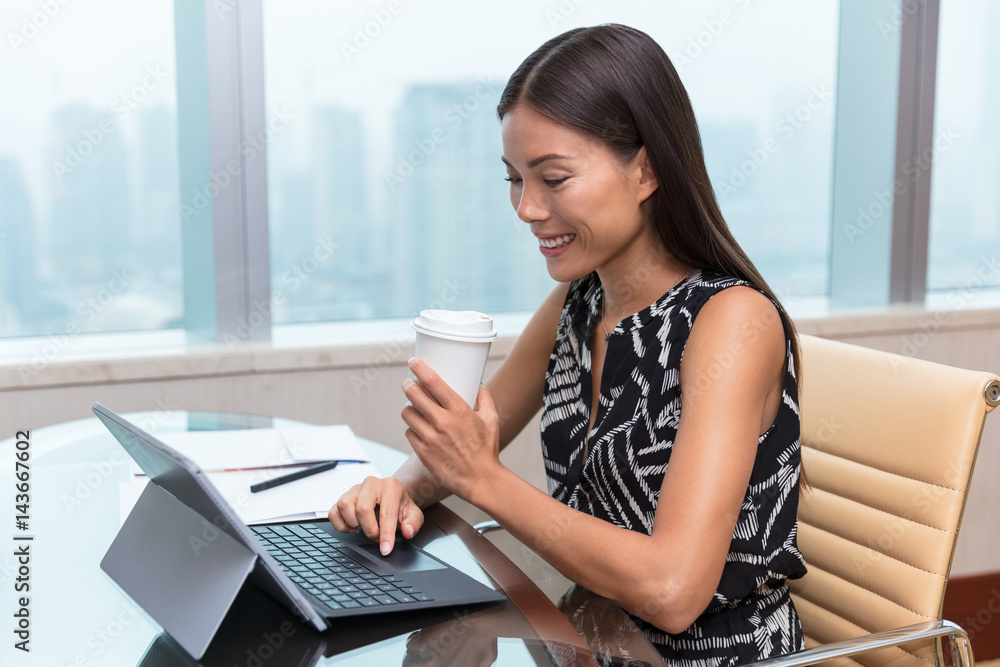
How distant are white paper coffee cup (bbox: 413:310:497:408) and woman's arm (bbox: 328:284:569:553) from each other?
179 millimetres

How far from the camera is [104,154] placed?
2.00 m

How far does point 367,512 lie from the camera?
3.27 ft

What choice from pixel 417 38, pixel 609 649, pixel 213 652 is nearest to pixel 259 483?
pixel 213 652

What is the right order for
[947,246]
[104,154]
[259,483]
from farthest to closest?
[947,246], [104,154], [259,483]

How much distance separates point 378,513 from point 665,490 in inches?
13.3

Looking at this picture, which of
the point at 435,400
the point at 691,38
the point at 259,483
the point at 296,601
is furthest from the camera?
the point at 691,38

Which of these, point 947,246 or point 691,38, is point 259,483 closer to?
point 691,38

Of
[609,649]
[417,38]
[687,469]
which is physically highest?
[417,38]

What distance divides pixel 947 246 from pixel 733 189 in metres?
0.77
